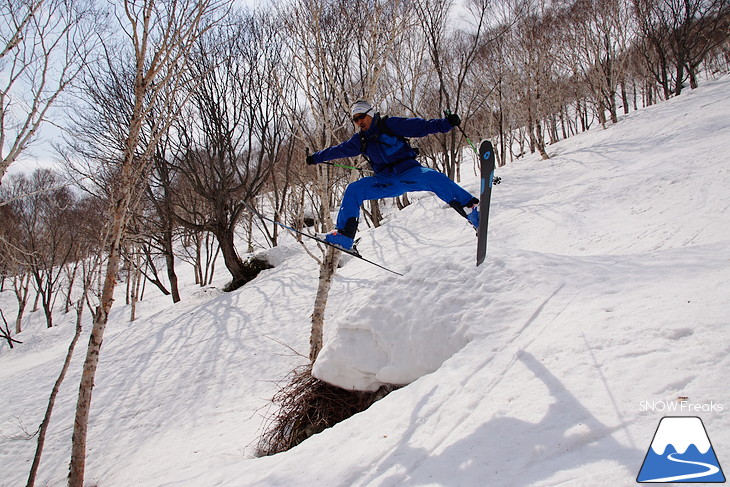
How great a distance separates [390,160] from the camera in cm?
429

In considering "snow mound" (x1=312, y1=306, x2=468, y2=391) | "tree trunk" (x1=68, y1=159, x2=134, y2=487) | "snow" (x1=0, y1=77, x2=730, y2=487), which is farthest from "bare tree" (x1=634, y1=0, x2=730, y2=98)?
"tree trunk" (x1=68, y1=159, x2=134, y2=487)

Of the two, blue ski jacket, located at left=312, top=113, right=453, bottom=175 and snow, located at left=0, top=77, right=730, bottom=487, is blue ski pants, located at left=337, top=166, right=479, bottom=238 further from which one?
snow, located at left=0, top=77, right=730, bottom=487

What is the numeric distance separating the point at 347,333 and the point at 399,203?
14.7 meters

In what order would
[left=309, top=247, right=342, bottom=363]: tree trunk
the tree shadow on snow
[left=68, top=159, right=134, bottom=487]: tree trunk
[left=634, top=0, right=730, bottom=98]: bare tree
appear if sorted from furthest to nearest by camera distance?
1. [left=634, top=0, right=730, bottom=98]: bare tree
2. [left=309, top=247, right=342, bottom=363]: tree trunk
3. [left=68, top=159, right=134, bottom=487]: tree trunk
4. the tree shadow on snow

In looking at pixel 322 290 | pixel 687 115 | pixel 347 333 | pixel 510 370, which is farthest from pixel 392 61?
pixel 510 370

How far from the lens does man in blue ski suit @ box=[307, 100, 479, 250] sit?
4.19m

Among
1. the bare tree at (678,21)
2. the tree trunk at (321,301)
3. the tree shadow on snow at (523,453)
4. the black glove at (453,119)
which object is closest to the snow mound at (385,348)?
the tree shadow on snow at (523,453)

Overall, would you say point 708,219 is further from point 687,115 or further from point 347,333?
point 687,115

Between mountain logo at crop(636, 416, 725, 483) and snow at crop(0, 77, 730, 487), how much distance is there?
4 centimetres

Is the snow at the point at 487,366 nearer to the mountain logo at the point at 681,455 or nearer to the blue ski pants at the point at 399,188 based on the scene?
the mountain logo at the point at 681,455

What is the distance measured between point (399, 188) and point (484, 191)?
3.13ft

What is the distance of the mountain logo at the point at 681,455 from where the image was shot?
1485 mm

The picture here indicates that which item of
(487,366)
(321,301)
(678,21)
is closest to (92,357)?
(321,301)

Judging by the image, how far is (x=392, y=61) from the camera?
45.9 feet
